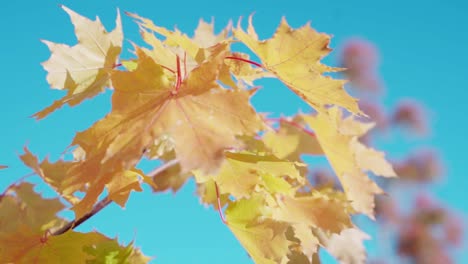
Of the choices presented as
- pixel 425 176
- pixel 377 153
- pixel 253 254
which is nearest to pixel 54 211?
pixel 253 254

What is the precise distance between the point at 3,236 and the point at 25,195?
9.5 inches

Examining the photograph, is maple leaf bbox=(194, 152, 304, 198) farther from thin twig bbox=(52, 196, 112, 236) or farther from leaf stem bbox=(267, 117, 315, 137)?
leaf stem bbox=(267, 117, 315, 137)

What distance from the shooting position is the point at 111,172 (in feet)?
1.05

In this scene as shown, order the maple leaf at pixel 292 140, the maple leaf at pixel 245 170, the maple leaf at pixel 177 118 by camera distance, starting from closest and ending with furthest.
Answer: the maple leaf at pixel 177 118 → the maple leaf at pixel 245 170 → the maple leaf at pixel 292 140

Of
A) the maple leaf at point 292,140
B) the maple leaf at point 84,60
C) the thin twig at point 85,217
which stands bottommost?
the thin twig at point 85,217

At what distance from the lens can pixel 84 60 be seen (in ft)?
1.54

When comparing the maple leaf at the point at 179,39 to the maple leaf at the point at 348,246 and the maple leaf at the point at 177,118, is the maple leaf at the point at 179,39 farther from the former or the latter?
the maple leaf at the point at 348,246

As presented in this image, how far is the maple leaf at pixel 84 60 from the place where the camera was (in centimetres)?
46

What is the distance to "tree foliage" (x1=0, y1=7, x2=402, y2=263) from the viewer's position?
32cm

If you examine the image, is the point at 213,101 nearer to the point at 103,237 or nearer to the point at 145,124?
the point at 145,124

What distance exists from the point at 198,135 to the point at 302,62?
129mm

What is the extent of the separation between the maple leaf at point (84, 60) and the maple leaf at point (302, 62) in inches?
5.4

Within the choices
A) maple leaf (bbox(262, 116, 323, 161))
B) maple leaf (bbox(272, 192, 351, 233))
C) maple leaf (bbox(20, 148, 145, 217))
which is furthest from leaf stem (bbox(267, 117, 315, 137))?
maple leaf (bbox(20, 148, 145, 217))

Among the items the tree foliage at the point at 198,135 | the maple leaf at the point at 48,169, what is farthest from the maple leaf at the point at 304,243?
the maple leaf at the point at 48,169
